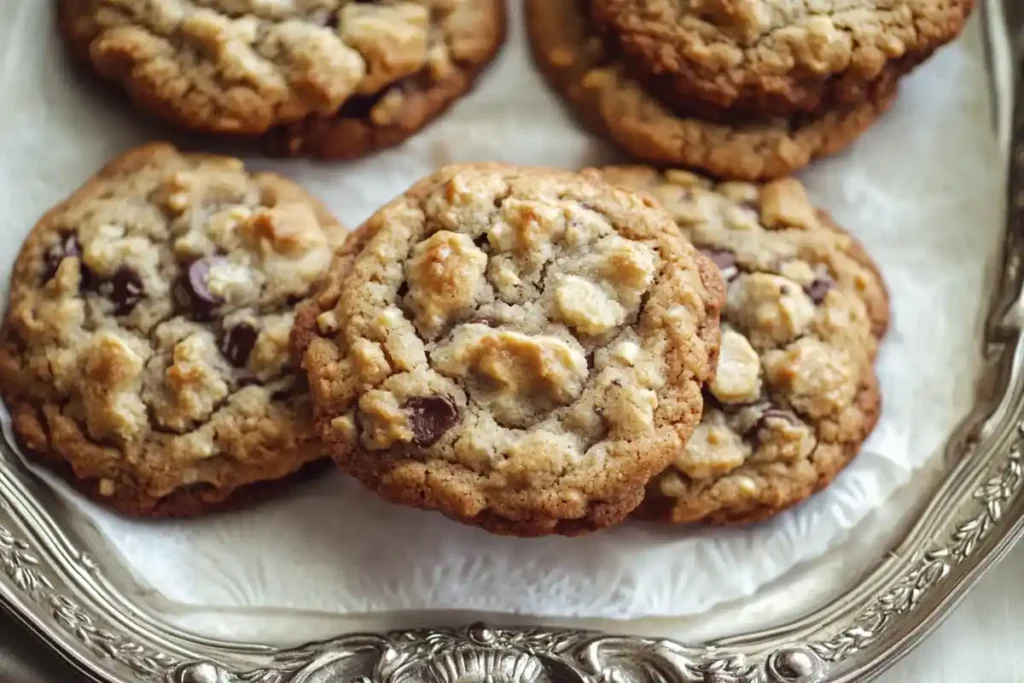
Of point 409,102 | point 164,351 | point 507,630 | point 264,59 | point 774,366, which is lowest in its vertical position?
point 507,630

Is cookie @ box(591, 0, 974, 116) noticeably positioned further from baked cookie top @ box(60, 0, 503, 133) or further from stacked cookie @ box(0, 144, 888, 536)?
baked cookie top @ box(60, 0, 503, 133)

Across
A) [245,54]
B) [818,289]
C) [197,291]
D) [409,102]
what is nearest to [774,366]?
[818,289]

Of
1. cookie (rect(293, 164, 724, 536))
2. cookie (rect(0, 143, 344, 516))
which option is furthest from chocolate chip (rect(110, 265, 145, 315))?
cookie (rect(293, 164, 724, 536))

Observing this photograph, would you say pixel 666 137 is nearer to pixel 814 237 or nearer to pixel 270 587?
pixel 814 237

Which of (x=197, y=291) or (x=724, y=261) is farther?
(x=724, y=261)

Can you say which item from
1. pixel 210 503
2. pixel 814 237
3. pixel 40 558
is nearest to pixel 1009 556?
pixel 814 237

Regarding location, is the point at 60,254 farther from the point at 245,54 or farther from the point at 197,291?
the point at 245,54

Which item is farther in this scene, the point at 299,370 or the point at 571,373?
the point at 299,370
